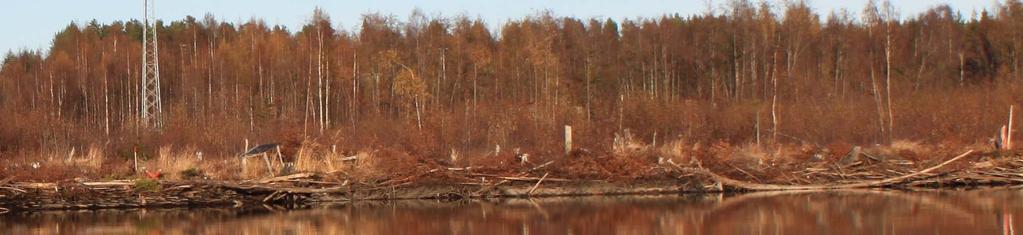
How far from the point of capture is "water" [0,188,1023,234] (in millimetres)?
17984

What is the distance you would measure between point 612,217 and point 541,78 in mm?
39052

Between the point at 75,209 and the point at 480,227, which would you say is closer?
the point at 480,227

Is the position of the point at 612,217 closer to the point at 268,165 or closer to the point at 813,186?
the point at 813,186

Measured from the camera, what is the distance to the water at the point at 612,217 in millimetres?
17984

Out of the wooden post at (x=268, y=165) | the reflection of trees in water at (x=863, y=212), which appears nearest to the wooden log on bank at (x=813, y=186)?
the reflection of trees in water at (x=863, y=212)

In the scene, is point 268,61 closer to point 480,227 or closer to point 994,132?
point 994,132

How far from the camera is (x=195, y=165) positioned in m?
29.2

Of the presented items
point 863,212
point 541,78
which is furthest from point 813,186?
point 541,78

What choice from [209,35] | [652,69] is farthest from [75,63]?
[652,69]

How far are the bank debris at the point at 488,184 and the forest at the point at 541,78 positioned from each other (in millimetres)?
13695

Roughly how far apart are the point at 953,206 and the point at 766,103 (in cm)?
2983

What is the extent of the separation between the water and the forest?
16.7 meters

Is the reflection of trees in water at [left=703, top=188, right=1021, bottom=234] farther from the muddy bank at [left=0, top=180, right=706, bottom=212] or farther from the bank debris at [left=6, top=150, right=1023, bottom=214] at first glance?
the muddy bank at [left=0, top=180, right=706, bottom=212]

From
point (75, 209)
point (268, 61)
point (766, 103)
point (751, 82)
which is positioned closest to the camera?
point (75, 209)
